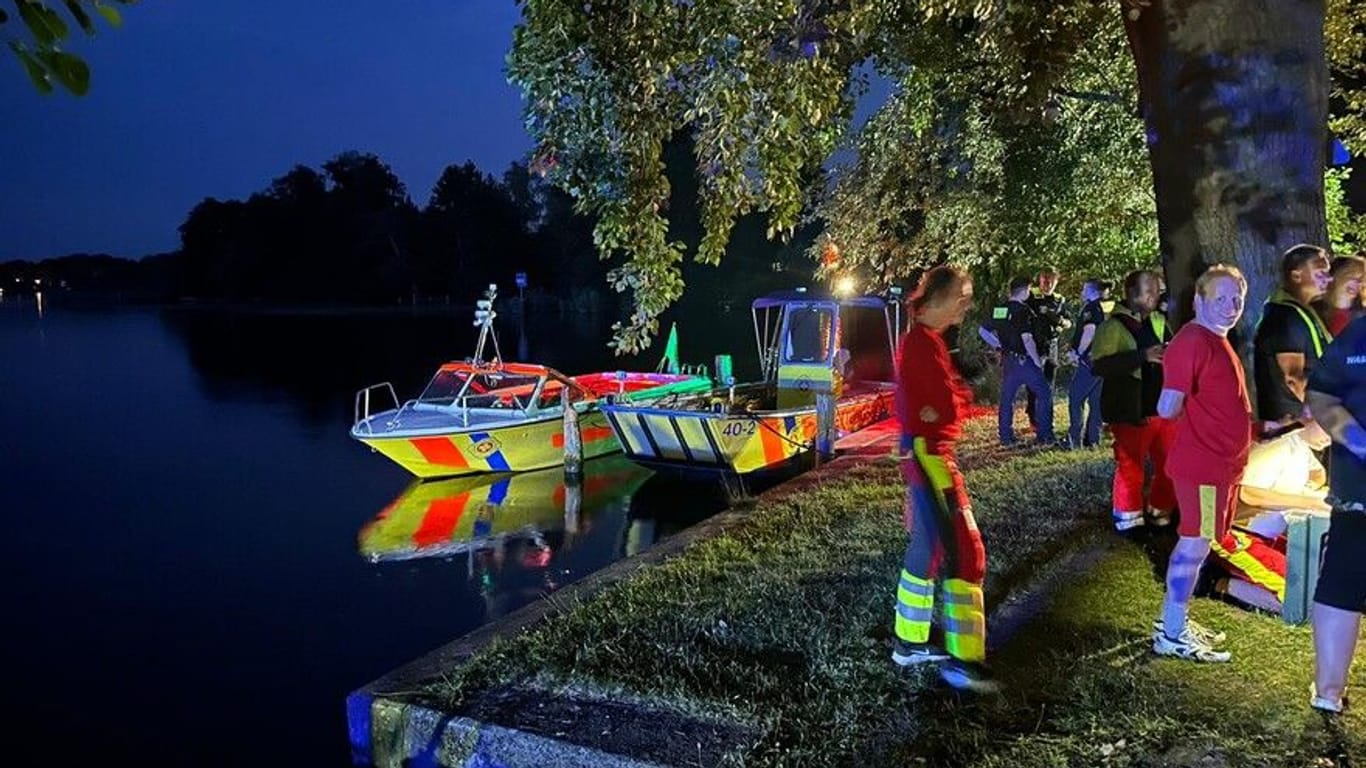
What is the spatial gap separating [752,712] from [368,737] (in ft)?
6.57

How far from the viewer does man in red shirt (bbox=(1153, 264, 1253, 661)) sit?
4.12 m

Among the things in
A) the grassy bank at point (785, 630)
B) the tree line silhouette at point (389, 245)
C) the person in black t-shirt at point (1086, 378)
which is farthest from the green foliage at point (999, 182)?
the tree line silhouette at point (389, 245)

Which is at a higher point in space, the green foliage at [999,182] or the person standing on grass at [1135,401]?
the green foliage at [999,182]

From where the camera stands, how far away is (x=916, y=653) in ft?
14.3

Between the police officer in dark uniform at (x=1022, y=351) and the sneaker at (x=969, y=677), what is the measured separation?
6293mm

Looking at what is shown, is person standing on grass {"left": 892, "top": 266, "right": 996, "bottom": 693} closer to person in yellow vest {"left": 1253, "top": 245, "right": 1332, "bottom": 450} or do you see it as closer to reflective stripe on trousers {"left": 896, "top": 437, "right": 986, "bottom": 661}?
reflective stripe on trousers {"left": 896, "top": 437, "right": 986, "bottom": 661}

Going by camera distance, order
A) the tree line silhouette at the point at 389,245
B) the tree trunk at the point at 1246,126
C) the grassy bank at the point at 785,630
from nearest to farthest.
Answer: the grassy bank at the point at 785,630 → the tree trunk at the point at 1246,126 → the tree line silhouette at the point at 389,245

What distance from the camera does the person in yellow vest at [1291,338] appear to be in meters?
4.78

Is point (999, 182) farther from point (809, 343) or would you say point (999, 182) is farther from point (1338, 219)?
point (1338, 219)

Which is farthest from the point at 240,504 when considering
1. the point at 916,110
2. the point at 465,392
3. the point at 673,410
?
the point at 916,110

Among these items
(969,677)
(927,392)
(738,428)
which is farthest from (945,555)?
(738,428)

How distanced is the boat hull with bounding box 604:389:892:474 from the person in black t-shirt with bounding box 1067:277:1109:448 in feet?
14.3

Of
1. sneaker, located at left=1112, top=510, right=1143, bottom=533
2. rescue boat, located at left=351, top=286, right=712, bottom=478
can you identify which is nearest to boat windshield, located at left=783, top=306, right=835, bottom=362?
rescue boat, located at left=351, top=286, right=712, bottom=478

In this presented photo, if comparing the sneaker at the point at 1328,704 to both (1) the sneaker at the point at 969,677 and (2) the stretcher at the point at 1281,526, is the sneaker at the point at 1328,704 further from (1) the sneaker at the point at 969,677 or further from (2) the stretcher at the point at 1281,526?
(1) the sneaker at the point at 969,677
